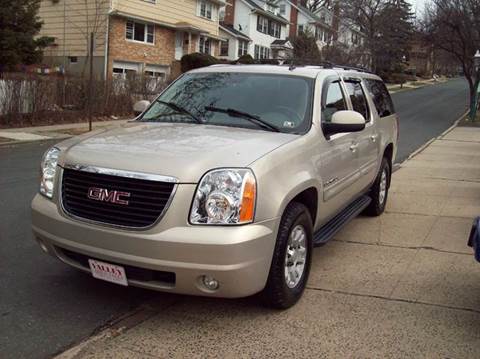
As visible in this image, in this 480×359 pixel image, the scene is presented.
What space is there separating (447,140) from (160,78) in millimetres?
11596

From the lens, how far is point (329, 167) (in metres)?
4.61

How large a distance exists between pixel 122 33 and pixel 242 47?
18.8m

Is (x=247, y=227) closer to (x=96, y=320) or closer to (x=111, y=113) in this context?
(x=96, y=320)

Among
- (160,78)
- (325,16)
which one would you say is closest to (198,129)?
(160,78)

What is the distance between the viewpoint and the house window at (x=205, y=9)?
1441 inches

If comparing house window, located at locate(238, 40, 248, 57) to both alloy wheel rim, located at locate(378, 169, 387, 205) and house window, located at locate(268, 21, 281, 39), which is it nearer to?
house window, located at locate(268, 21, 281, 39)

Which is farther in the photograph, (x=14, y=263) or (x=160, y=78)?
(x=160, y=78)

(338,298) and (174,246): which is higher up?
(174,246)

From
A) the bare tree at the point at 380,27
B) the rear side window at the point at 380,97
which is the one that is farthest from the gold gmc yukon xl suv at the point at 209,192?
the bare tree at the point at 380,27

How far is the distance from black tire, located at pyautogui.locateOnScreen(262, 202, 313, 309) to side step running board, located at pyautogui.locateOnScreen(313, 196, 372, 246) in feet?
1.65

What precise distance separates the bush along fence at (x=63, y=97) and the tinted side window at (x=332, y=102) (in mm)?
11880

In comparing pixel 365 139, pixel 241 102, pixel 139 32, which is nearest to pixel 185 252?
pixel 241 102

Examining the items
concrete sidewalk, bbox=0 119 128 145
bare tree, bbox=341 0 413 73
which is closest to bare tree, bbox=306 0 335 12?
bare tree, bbox=341 0 413 73

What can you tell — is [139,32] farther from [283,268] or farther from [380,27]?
[380,27]
